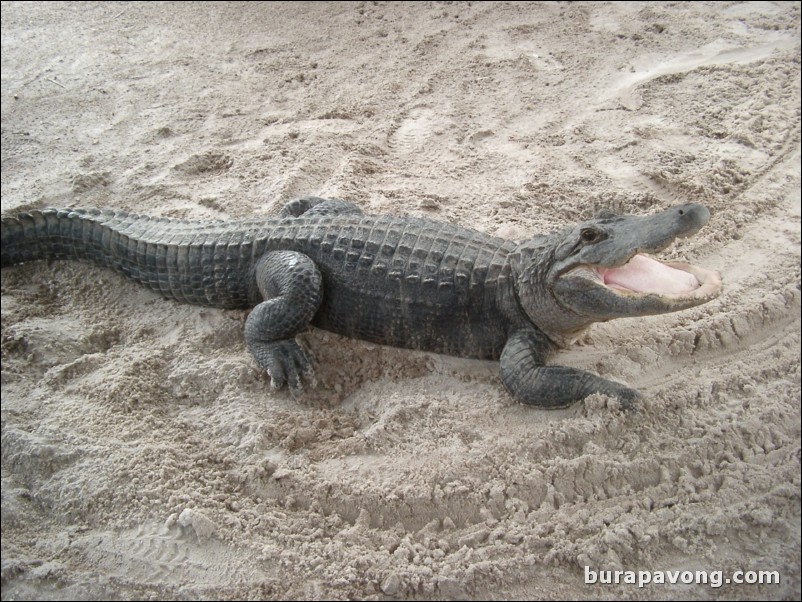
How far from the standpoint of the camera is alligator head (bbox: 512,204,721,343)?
239cm

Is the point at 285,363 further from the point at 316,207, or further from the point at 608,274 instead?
the point at 608,274

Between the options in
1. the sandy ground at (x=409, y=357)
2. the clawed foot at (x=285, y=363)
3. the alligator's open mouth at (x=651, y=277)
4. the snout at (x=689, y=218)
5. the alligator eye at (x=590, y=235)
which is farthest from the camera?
the clawed foot at (x=285, y=363)

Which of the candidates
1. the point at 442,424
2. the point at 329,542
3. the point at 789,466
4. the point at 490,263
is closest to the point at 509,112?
the point at 490,263

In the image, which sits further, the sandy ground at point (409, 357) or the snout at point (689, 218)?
the snout at point (689, 218)

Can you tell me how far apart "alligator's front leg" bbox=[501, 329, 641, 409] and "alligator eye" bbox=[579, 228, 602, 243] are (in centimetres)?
55

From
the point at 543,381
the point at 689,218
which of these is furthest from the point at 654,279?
the point at 543,381

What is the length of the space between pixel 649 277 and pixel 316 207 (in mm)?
1936

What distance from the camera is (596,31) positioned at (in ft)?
17.7

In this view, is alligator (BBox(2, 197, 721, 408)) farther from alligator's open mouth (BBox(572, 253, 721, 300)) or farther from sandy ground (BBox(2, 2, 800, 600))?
sandy ground (BBox(2, 2, 800, 600))

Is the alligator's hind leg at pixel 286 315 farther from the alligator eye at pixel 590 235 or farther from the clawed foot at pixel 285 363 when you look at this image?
the alligator eye at pixel 590 235

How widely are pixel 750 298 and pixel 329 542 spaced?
2.36 metres

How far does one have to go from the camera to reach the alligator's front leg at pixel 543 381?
8.49 feet

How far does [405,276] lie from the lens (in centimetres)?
291

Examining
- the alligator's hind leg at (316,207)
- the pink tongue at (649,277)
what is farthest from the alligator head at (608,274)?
the alligator's hind leg at (316,207)
